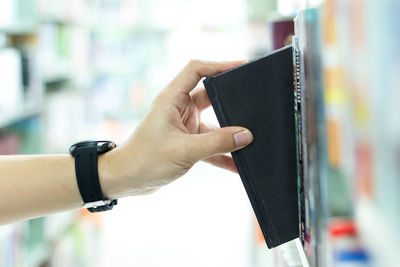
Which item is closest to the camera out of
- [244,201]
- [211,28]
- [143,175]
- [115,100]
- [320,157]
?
[320,157]

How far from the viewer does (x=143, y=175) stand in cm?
111

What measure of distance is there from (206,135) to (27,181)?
476 millimetres

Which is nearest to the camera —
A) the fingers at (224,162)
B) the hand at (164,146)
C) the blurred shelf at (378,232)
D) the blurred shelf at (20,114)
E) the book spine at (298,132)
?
the blurred shelf at (378,232)

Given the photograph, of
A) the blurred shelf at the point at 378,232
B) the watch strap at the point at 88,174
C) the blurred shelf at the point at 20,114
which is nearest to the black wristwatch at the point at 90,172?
the watch strap at the point at 88,174

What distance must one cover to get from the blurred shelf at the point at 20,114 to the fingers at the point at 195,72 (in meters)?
1.28

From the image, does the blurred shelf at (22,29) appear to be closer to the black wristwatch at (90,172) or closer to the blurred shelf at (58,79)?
the blurred shelf at (58,79)

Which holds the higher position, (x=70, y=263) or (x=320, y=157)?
(x=320, y=157)

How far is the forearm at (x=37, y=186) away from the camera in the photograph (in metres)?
1.19

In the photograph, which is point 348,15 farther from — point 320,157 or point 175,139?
point 175,139

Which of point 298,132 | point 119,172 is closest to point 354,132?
point 298,132

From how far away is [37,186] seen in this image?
122cm

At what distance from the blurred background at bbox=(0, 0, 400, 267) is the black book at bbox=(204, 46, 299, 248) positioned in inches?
2.5

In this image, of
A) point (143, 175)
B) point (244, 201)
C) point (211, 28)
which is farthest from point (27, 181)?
point (211, 28)

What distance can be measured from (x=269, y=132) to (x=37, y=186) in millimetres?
599
